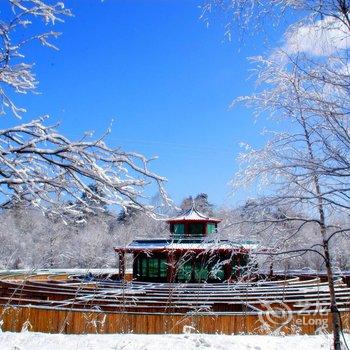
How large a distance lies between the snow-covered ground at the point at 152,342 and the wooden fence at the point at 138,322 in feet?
2.53

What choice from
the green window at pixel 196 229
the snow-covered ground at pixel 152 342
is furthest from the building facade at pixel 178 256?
the snow-covered ground at pixel 152 342

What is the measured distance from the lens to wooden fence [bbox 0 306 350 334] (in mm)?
9406

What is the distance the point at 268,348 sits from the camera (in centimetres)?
806

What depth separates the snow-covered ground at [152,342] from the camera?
7535mm

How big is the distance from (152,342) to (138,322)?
1818 mm

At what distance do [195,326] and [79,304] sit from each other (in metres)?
4.86

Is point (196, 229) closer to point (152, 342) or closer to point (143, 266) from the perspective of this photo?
point (143, 266)

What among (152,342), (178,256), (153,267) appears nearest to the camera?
(152,342)

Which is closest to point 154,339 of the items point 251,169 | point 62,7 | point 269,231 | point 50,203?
point 269,231

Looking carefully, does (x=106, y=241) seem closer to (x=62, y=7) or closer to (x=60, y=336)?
(x=60, y=336)

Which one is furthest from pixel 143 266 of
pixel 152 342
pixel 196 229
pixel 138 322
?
pixel 152 342

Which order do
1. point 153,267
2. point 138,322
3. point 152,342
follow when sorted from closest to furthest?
point 152,342 → point 138,322 → point 153,267

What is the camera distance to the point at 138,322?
9625mm

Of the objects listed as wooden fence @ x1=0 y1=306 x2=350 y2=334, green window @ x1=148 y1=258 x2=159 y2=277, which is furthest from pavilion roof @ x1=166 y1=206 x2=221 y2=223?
wooden fence @ x1=0 y1=306 x2=350 y2=334
